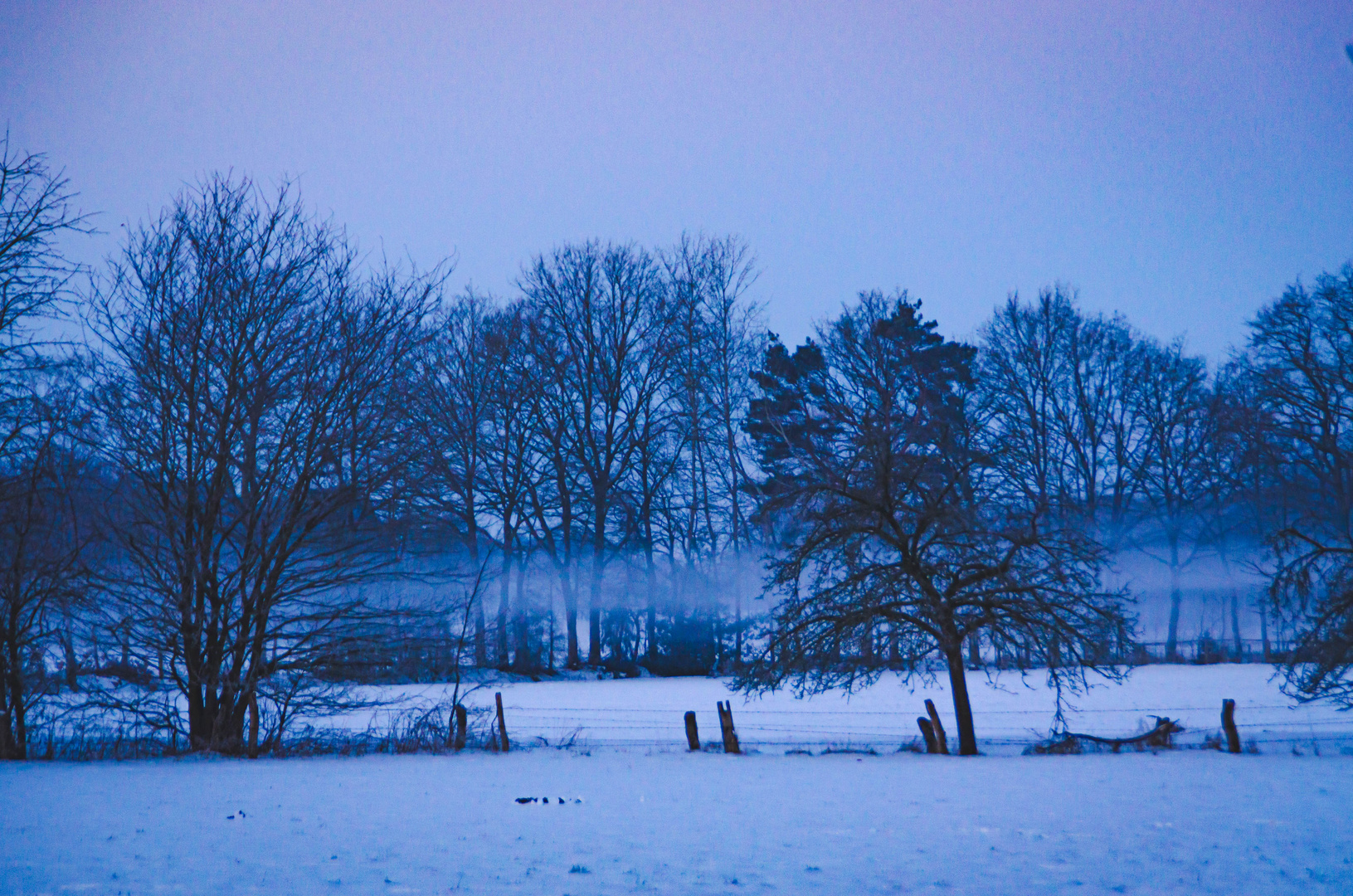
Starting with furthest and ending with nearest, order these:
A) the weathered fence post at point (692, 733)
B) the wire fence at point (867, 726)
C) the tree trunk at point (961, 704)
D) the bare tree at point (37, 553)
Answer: the wire fence at point (867, 726) < the weathered fence post at point (692, 733) < the tree trunk at point (961, 704) < the bare tree at point (37, 553)

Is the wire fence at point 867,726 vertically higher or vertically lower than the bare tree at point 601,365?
lower

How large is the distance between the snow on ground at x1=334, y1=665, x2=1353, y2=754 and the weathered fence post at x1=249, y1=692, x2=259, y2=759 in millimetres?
3123

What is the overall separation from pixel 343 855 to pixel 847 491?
915cm

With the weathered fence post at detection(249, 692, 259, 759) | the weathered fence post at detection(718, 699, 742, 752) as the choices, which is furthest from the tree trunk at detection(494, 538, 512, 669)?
the weathered fence post at detection(249, 692, 259, 759)

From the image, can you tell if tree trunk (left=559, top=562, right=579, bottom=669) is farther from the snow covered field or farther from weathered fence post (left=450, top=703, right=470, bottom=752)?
the snow covered field

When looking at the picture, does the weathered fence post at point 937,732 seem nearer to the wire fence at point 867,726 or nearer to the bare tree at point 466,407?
the wire fence at point 867,726

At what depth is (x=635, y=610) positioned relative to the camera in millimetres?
32562

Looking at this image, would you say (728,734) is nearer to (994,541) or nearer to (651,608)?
(994,541)

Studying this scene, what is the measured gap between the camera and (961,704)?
13945mm

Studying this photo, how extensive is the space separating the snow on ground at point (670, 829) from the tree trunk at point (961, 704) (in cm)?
205

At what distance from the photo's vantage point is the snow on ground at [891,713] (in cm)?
1520

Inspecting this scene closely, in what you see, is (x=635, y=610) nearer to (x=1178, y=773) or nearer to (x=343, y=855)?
(x=1178, y=773)

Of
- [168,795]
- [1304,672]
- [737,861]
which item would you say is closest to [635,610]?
[1304,672]

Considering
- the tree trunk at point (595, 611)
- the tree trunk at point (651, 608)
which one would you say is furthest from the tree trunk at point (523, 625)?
the tree trunk at point (651, 608)
